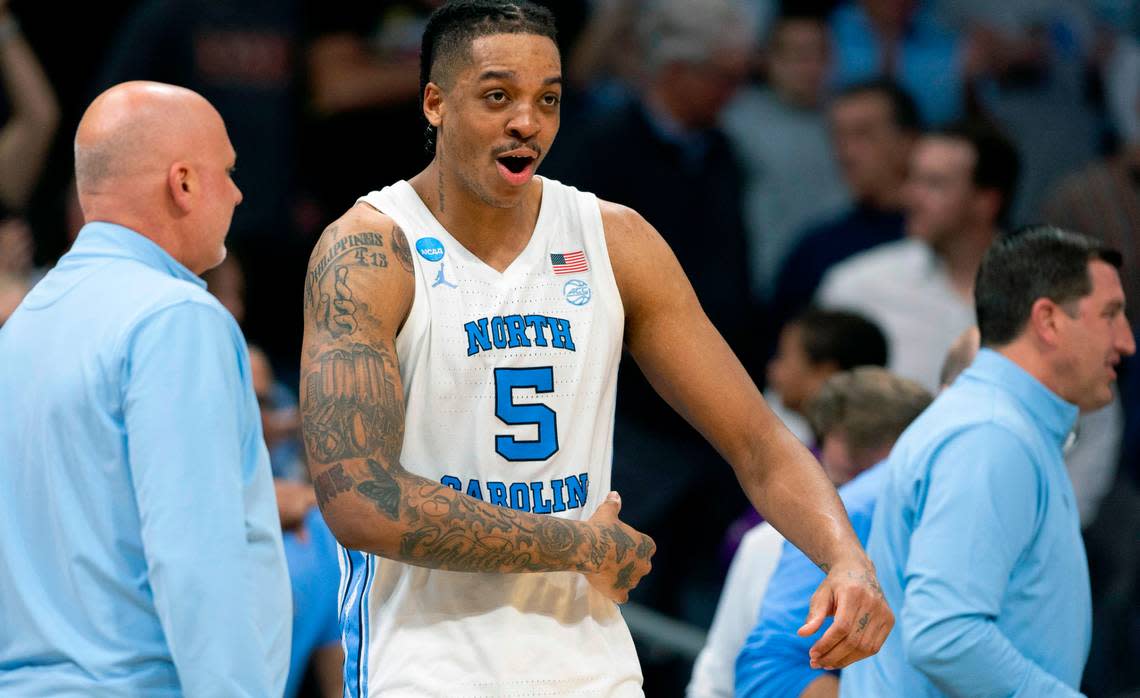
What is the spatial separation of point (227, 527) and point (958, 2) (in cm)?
594

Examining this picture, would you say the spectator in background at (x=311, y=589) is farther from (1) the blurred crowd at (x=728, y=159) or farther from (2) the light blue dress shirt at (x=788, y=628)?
(2) the light blue dress shirt at (x=788, y=628)

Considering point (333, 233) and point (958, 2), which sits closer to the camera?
point (333, 233)

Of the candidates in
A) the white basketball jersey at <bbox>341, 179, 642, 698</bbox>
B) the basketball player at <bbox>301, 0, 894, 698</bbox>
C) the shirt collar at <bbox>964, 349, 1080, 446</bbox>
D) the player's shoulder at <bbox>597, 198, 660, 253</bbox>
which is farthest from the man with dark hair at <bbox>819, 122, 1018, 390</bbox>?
the white basketball jersey at <bbox>341, 179, 642, 698</bbox>

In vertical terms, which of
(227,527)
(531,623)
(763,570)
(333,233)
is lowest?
(763,570)

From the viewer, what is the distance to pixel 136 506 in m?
3.19

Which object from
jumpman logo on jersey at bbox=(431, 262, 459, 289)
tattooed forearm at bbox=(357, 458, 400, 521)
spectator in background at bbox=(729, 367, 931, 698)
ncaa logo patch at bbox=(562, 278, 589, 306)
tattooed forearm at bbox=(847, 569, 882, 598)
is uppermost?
jumpman logo on jersey at bbox=(431, 262, 459, 289)

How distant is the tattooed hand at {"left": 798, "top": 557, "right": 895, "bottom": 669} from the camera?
9.82ft

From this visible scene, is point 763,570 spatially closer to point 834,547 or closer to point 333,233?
point 834,547

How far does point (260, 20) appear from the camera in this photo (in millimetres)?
7090

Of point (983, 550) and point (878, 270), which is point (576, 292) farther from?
point (878, 270)

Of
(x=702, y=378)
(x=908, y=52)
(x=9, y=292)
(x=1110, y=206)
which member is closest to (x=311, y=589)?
(x=9, y=292)

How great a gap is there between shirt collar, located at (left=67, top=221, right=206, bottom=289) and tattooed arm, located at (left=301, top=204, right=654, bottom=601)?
391mm

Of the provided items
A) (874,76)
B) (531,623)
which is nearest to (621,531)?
(531,623)

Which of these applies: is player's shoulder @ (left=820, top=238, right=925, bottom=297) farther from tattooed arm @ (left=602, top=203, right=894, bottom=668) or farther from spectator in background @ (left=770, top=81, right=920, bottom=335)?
tattooed arm @ (left=602, top=203, right=894, bottom=668)
